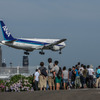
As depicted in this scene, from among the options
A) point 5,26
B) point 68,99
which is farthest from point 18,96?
point 5,26

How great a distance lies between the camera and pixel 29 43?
81562mm

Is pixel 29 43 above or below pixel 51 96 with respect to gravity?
above

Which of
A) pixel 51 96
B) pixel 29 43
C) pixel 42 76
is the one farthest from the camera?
pixel 29 43

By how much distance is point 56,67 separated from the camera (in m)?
21.8

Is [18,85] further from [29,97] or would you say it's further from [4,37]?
[4,37]

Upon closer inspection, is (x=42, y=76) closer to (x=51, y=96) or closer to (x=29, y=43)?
(x=51, y=96)

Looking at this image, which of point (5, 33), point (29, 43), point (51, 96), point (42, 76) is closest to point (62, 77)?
point (42, 76)

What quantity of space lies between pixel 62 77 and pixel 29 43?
194 feet

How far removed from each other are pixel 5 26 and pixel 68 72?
65.0 m

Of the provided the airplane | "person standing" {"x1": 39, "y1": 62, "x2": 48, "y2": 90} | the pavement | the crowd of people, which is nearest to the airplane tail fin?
the airplane

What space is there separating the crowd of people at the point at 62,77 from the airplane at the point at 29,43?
50.9m

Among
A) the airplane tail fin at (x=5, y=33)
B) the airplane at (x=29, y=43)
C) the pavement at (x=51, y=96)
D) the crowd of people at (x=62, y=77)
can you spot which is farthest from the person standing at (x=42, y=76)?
the airplane tail fin at (x=5, y=33)

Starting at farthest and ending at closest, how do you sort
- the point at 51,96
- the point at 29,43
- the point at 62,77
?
the point at 29,43 → the point at 62,77 → the point at 51,96

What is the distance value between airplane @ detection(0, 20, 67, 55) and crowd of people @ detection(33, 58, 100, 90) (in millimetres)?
50942
